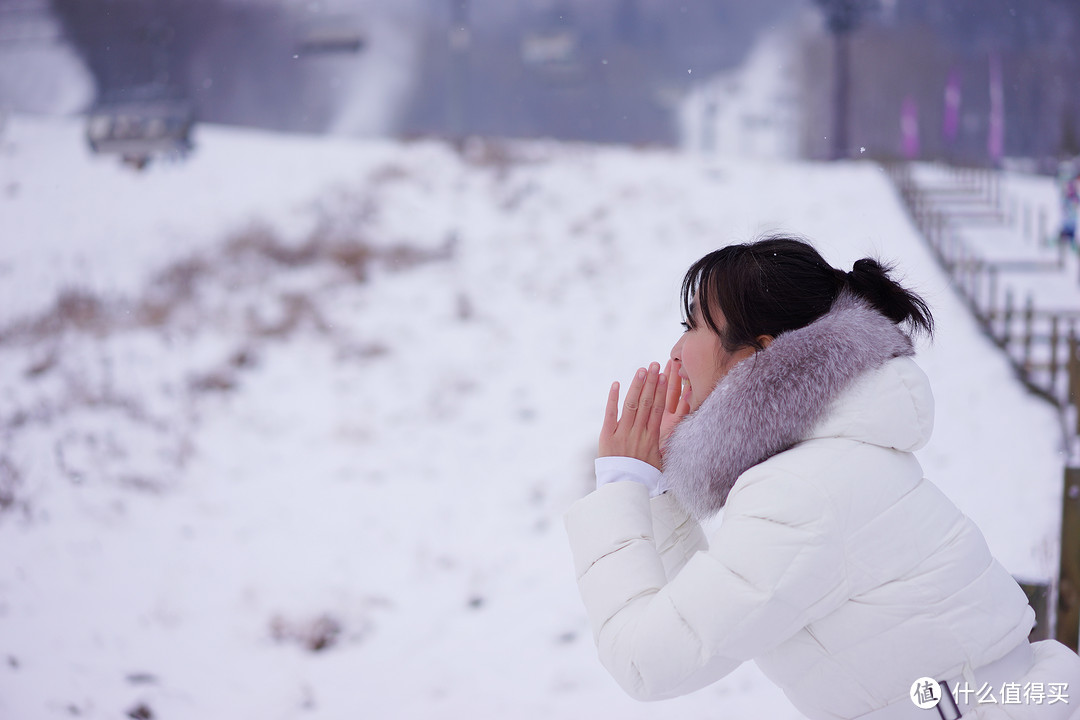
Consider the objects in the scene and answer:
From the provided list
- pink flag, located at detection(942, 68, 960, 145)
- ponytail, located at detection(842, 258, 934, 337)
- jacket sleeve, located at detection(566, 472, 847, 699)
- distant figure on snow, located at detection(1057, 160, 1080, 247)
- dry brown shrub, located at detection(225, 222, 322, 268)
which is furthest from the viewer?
dry brown shrub, located at detection(225, 222, 322, 268)

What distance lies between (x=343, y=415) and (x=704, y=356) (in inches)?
186

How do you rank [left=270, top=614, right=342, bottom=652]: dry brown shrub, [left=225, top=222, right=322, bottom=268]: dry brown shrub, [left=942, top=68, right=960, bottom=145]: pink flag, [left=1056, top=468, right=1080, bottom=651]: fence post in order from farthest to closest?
1. [left=225, top=222, right=322, bottom=268]: dry brown shrub
2. [left=942, top=68, right=960, bottom=145]: pink flag
3. [left=270, top=614, right=342, bottom=652]: dry brown shrub
4. [left=1056, top=468, right=1080, bottom=651]: fence post

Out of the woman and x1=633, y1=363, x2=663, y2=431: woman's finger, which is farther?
x1=633, y1=363, x2=663, y2=431: woman's finger

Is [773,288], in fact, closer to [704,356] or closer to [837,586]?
[704,356]

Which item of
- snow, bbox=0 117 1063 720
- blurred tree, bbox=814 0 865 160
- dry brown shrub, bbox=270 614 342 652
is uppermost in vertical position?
blurred tree, bbox=814 0 865 160

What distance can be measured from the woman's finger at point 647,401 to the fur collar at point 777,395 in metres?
0.09

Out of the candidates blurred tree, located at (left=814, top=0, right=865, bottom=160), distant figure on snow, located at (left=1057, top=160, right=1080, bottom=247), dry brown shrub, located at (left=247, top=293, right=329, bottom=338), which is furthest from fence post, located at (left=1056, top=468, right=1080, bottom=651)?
dry brown shrub, located at (left=247, top=293, right=329, bottom=338)

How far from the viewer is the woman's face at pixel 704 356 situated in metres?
1.15

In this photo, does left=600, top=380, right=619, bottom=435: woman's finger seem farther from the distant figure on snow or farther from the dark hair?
the distant figure on snow

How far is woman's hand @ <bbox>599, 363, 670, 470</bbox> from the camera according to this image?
3.92ft

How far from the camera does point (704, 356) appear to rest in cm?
116

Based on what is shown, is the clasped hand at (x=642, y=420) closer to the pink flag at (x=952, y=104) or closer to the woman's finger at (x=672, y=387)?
the woman's finger at (x=672, y=387)

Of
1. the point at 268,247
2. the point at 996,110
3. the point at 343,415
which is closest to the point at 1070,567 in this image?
the point at 996,110

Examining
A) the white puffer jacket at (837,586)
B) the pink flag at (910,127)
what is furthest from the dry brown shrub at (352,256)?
the white puffer jacket at (837,586)
